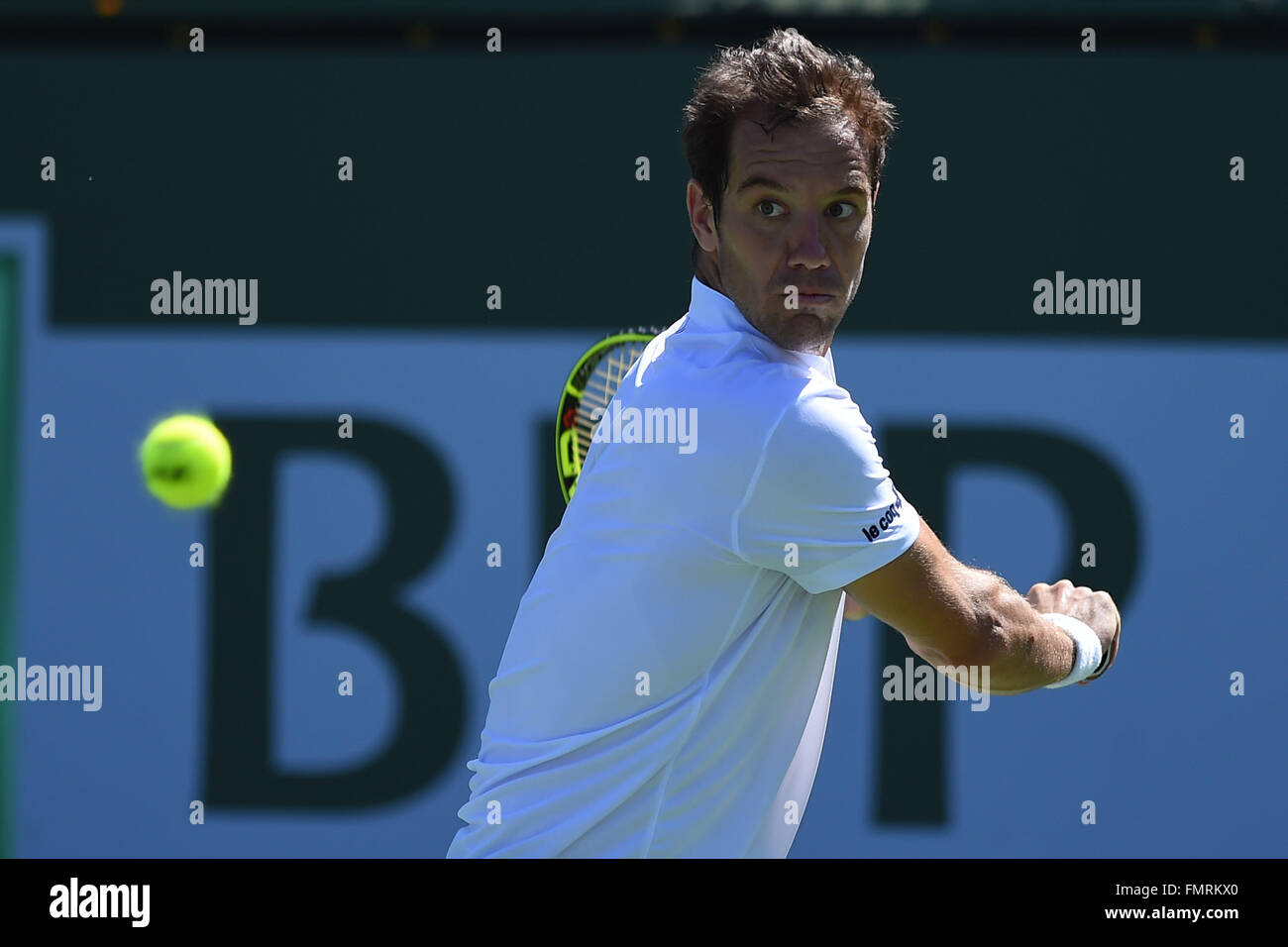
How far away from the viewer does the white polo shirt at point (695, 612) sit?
7.34ft

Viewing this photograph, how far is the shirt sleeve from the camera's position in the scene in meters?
2.22

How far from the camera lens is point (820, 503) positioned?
7.34 ft

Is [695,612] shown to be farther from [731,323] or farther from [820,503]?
[731,323]

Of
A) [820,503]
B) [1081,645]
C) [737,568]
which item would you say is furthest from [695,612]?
[1081,645]

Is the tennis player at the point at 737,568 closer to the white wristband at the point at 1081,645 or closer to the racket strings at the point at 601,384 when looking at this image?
the white wristband at the point at 1081,645

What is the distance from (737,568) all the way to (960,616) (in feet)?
1.10

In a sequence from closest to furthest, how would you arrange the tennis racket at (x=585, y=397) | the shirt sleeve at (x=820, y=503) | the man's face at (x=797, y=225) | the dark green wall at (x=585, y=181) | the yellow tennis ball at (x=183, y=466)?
the shirt sleeve at (x=820, y=503) → the man's face at (x=797, y=225) → the tennis racket at (x=585, y=397) → the yellow tennis ball at (x=183, y=466) → the dark green wall at (x=585, y=181)

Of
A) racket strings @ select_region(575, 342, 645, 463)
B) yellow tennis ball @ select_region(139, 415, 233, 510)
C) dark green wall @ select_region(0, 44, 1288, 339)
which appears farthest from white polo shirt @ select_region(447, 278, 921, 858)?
dark green wall @ select_region(0, 44, 1288, 339)

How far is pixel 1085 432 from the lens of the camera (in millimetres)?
5371

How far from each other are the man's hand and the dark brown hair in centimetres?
77

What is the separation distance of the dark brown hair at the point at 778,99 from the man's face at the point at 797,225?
0.02m

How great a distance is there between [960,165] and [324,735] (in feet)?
9.40

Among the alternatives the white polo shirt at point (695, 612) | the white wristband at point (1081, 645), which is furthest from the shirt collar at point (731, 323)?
the white wristband at point (1081, 645)

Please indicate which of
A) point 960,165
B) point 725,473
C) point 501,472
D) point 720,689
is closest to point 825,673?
point 720,689
